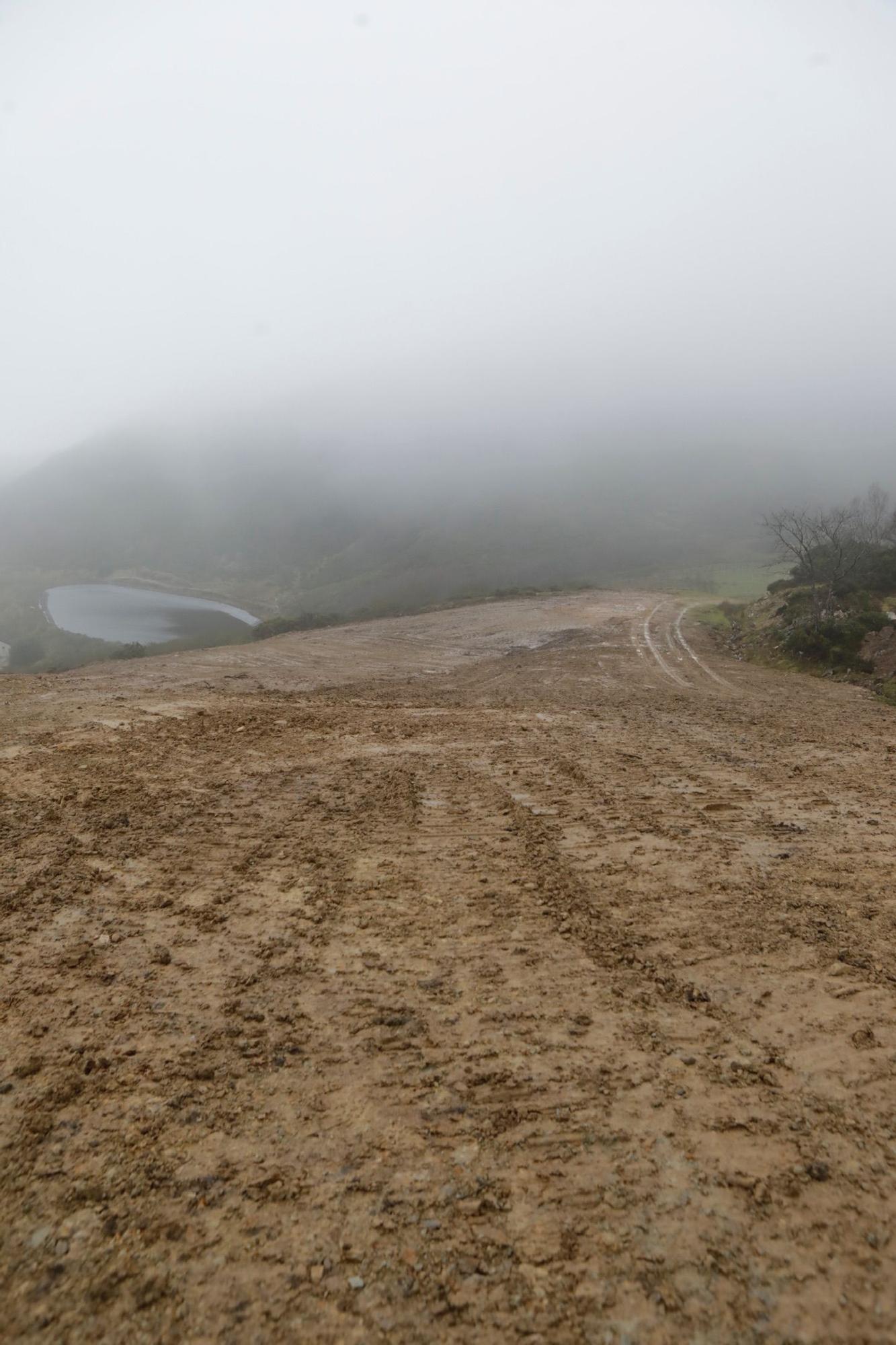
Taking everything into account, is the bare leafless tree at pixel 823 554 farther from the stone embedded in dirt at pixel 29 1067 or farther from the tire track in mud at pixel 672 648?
the stone embedded in dirt at pixel 29 1067

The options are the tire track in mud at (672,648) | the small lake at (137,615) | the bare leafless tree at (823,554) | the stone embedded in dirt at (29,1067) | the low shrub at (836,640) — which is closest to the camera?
the stone embedded in dirt at (29,1067)

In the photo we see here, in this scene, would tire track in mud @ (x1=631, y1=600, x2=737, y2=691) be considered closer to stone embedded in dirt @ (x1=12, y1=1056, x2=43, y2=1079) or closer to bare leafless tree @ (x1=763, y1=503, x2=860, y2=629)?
bare leafless tree @ (x1=763, y1=503, x2=860, y2=629)

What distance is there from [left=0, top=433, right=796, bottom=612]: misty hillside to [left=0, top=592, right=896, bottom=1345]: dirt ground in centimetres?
3763

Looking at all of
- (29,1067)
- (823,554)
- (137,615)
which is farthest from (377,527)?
(29,1067)

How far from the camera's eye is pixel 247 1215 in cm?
276

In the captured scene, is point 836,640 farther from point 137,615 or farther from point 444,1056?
point 137,615

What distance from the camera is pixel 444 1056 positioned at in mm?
3674

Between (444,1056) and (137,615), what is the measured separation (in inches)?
2822

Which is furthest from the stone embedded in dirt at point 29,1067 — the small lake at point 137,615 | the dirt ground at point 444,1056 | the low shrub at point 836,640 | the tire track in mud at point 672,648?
the small lake at point 137,615

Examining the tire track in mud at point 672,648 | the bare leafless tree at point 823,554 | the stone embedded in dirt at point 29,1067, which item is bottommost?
the tire track in mud at point 672,648

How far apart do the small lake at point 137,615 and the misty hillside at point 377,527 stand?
6.49 metres

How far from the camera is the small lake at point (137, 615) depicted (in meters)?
50.5

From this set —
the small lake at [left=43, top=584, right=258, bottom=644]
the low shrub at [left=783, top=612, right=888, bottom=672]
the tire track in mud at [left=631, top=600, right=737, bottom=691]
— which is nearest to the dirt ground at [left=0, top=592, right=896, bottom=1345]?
the tire track in mud at [left=631, top=600, right=737, bottom=691]

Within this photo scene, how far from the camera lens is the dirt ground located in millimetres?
2502
